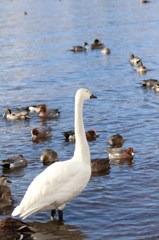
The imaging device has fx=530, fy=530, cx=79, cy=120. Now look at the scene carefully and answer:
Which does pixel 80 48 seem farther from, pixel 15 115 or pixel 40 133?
pixel 40 133

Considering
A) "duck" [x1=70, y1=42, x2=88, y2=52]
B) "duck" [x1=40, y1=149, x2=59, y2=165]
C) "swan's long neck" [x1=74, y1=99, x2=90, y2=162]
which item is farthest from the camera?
"duck" [x1=70, y1=42, x2=88, y2=52]

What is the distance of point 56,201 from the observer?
10461 millimetres

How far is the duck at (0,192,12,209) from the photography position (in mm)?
12214

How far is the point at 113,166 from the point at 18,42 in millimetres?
28956

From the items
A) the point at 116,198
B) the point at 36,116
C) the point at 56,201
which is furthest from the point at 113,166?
the point at 36,116

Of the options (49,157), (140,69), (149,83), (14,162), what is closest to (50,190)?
(14,162)

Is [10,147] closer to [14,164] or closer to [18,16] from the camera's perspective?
[14,164]

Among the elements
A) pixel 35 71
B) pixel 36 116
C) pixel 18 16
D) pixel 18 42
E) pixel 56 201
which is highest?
pixel 18 16

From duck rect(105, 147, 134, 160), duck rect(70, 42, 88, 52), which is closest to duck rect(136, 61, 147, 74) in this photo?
duck rect(70, 42, 88, 52)

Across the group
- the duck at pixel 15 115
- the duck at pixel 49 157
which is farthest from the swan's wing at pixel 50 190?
the duck at pixel 15 115

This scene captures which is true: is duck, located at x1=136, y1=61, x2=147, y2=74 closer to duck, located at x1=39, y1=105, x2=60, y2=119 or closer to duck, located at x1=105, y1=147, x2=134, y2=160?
duck, located at x1=39, y1=105, x2=60, y2=119

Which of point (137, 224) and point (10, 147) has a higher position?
point (10, 147)

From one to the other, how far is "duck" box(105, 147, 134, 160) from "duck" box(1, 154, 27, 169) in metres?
2.60

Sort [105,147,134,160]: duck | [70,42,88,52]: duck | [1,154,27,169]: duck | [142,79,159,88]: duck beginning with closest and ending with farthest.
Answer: [1,154,27,169]: duck
[105,147,134,160]: duck
[142,79,159,88]: duck
[70,42,88,52]: duck
